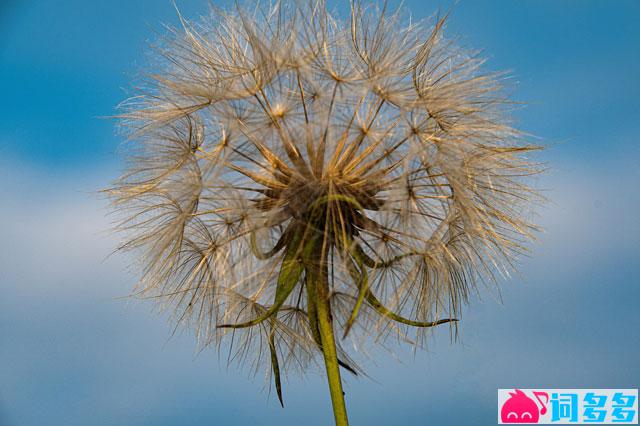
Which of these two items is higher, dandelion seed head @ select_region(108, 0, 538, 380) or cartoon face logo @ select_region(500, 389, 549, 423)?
dandelion seed head @ select_region(108, 0, 538, 380)

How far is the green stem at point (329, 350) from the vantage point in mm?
6082

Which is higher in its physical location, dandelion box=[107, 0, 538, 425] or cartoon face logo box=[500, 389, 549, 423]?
dandelion box=[107, 0, 538, 425]

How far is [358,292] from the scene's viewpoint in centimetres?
591

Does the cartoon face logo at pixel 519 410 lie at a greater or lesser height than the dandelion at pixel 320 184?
lesser

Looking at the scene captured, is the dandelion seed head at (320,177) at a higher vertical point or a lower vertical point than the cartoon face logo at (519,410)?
higher

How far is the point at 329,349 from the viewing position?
242 inches

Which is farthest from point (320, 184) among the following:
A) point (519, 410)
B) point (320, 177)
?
point (519, 410)

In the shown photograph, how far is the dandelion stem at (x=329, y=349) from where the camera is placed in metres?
6.08

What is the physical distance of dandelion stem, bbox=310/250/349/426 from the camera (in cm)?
608

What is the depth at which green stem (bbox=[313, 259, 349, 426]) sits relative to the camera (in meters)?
6.08

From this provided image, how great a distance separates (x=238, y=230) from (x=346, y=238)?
921 millimetres

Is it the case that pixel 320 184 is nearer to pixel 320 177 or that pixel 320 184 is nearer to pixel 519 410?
pixel 320 177

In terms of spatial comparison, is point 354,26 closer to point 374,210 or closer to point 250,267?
point 374,210

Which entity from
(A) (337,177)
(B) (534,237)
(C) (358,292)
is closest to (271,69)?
(A) (337,177)
